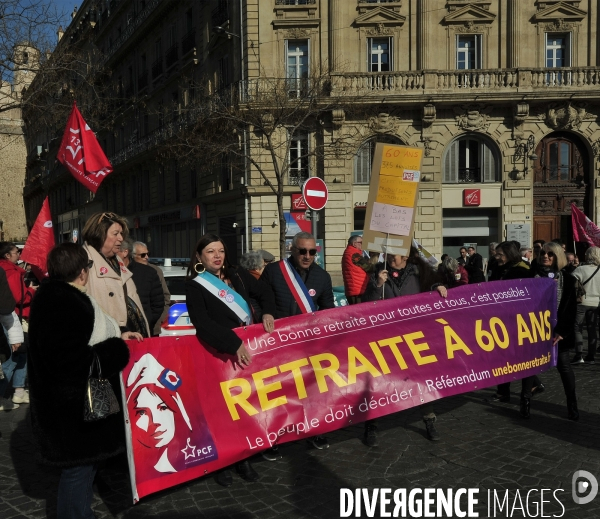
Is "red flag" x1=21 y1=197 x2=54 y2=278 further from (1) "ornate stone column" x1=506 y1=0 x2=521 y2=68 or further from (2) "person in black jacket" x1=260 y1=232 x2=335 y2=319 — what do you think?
(1) "ornate stone column" x1=506 y1=0 x2=521 y2=68

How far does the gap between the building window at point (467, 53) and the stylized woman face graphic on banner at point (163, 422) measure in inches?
901

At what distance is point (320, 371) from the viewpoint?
15.3 ft

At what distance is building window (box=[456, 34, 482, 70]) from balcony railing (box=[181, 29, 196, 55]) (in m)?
12.8

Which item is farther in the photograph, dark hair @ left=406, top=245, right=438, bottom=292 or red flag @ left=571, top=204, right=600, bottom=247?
red flag @ left=571, top=204, right=600, bottom=247

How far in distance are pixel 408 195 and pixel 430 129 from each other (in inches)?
747

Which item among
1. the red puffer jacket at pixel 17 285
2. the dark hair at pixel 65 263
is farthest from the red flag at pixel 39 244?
the dark hair at pixel 65 263

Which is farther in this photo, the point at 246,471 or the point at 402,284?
the point at 402,284

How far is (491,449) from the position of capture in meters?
5.09

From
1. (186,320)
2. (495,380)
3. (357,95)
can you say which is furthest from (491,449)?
(357,95)

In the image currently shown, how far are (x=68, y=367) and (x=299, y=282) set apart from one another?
2.43 m

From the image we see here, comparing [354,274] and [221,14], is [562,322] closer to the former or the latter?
[354,274]

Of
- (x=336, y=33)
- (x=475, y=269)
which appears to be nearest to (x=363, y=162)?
(x=336, y=33)

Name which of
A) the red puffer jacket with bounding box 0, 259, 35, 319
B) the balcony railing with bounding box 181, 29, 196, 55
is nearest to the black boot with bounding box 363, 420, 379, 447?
the red puffer jacket with bounding box 0, 259, 35, 319

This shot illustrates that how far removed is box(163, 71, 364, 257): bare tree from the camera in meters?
21.0
